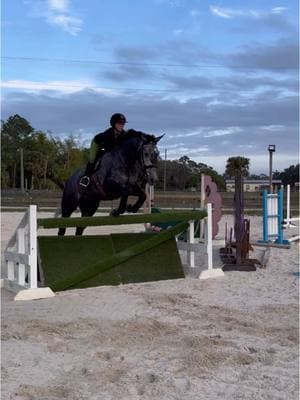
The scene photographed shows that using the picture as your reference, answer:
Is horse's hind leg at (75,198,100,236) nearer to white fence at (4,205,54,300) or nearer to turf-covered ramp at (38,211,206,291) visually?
turf-covered ramp at (38,211,206,291)

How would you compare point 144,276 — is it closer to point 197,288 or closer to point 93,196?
point 197,288

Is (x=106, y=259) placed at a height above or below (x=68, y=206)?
below

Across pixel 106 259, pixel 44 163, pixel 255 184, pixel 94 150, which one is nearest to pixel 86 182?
pixel 94 150

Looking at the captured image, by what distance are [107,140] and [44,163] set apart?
1777 inches

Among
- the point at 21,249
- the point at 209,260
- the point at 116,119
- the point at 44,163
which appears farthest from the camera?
the point at 44,163

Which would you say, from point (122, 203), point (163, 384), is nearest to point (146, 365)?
point (163, 384)

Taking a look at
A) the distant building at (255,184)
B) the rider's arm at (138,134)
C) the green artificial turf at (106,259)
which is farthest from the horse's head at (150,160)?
the distant building at (255,184)

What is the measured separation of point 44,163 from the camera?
50531 millimetres

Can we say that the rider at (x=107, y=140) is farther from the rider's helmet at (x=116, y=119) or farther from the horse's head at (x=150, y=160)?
the horse's head at (x=150, y=160)

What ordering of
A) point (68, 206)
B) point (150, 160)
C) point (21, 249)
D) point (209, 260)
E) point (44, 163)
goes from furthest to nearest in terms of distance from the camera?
1. point (44, 163)
2. point (209, 260)
3. point (68, 206)
4. point (21, 249)
5. point (150, 160)

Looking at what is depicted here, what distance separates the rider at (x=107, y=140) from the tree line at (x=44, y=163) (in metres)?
28.1

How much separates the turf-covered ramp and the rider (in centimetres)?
66

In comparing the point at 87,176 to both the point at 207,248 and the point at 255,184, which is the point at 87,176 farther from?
the point at 255,184

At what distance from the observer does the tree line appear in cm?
4284
